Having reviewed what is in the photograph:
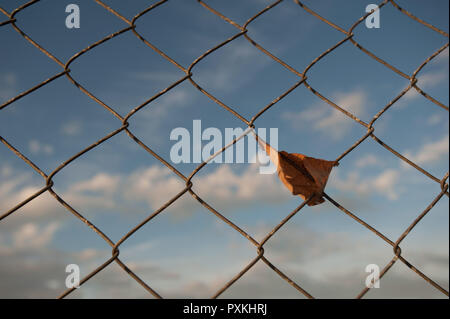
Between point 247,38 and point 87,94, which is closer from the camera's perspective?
point 87,94

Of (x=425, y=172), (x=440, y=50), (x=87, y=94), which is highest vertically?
(x=440, y=50)

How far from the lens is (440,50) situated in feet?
5.93

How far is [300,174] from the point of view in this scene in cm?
158

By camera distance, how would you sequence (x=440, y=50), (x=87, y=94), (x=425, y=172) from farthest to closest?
(x=440, y=50) → (x=425, y=172) → (x=87, y=94)

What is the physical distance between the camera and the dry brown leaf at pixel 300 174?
156cm

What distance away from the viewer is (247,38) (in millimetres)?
1720

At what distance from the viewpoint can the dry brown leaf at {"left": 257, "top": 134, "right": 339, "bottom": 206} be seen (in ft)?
5.13
